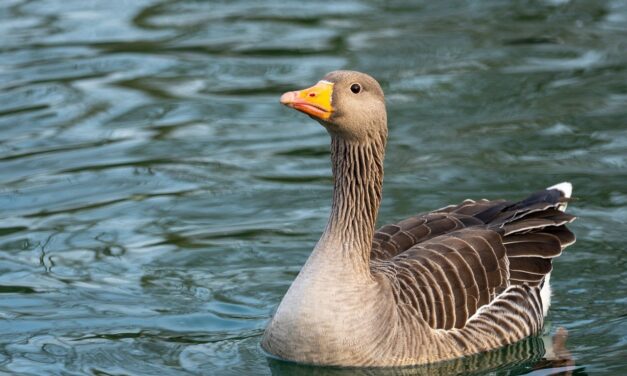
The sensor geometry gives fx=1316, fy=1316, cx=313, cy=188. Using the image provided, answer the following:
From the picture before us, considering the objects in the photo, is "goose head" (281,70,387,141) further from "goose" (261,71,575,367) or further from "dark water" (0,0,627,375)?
"dark water" (0,0,627,375)

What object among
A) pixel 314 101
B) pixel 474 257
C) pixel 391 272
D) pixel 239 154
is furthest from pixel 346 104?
pixel 239 154

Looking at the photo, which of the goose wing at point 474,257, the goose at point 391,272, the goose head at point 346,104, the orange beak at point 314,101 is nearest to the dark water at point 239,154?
the goose at point 391,272

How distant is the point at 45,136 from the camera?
14344 millimetres

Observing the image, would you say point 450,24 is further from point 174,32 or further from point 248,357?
point 248,357

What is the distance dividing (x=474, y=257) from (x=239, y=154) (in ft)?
15.8

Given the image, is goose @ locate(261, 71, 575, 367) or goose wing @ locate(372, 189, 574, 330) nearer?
goose @ locate(261, 71, 575, 367)

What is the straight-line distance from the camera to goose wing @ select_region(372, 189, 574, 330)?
894 cm

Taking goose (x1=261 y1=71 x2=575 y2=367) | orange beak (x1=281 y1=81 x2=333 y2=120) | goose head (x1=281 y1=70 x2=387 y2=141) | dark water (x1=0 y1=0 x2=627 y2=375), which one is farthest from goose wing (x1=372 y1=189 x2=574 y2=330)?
orange beak (x1=281 y1=81 x2=333 y2=120)

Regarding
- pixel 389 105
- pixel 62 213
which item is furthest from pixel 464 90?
pixel 62 213

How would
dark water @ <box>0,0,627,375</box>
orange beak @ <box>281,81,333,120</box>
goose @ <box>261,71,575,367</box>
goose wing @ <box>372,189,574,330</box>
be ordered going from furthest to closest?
dark water @ <box>0,0,627,375</box>, goose wing @ <box>372,189,574,330</box>, goose @ <box>261,71,575,367</box>, orange beak @ <box>281,81,333,120</box>

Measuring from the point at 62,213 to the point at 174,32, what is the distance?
6.58 m

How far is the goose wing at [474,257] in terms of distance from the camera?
8938 millimetres

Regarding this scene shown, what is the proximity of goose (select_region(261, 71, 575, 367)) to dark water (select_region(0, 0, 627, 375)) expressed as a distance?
21cm

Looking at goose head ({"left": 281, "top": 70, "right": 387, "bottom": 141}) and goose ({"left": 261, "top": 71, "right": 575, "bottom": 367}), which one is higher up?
goose head ({"left": 281, "top": 70, "right": 387, "bottom": 141})
